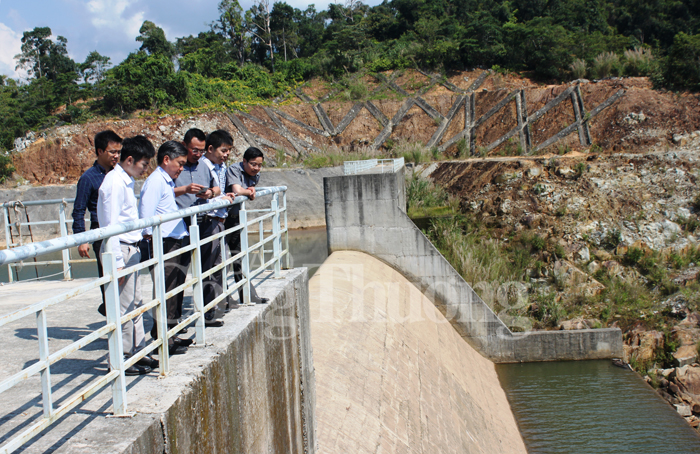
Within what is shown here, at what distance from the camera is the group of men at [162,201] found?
2.97m

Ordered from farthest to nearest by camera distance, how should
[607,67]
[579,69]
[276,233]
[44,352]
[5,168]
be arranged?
[579,69]
[607,67]
[5,168]
[276,233]
[44,352]

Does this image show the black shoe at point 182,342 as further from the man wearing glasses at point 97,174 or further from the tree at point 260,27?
the tree at point 260,27

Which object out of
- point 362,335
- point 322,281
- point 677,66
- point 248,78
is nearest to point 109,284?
point 362,335

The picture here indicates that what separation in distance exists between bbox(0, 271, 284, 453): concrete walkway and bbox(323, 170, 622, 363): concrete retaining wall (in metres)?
6.89

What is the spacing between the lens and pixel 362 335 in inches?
287

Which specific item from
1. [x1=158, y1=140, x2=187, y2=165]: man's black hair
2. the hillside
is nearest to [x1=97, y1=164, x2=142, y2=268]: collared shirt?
[x1=158, y1=140, x2=187, y2=165]: man's black hair

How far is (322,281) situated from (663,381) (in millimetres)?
8017

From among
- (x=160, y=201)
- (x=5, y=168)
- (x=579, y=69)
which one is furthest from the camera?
(x=579, y=69)

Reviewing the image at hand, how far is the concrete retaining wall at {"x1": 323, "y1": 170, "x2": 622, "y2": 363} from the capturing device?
11211 millimetres

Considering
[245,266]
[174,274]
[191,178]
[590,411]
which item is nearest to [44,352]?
[174,274]

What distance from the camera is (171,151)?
3.54 m

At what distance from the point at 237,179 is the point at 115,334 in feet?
8.28

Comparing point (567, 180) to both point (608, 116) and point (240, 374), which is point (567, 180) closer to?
point (608, 116)

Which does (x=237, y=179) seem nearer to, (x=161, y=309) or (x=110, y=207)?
(x=110, y=207)
